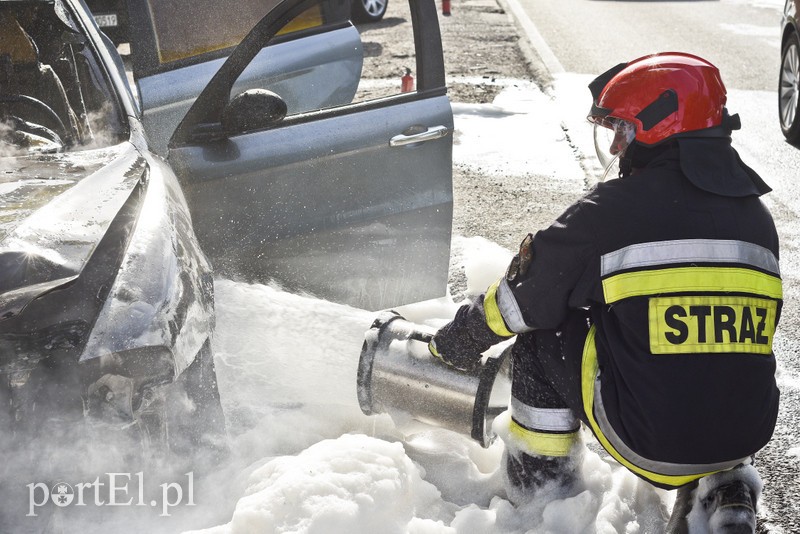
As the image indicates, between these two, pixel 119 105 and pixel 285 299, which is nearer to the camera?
pixel 119 105

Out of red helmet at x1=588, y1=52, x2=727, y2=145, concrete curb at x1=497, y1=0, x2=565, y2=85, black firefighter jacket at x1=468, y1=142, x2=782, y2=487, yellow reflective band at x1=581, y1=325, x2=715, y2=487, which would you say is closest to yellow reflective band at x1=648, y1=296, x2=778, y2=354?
black firefighter jacket at x1=468, y1=142, x2=782, y2=487

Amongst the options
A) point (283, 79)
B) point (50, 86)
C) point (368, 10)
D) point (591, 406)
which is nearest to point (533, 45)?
point (368, 10)

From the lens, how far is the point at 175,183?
3.23m

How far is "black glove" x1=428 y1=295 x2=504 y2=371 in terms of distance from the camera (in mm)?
2746

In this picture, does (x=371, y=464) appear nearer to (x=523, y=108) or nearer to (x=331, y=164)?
(x=331, y=164)

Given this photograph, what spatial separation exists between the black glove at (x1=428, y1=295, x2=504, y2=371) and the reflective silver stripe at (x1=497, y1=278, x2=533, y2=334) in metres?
0.10

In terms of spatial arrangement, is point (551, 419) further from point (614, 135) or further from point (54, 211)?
point (54, 211)

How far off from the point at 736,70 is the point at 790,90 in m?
2.96

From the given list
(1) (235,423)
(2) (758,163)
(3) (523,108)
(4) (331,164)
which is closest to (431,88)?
(4) (331,164)

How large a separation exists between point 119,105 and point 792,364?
303 cm

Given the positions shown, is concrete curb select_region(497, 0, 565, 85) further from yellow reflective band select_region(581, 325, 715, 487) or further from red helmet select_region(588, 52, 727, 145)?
yellow reflective band select_region(581, 325, 715, 487)

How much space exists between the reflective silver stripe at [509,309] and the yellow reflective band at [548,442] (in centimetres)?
35

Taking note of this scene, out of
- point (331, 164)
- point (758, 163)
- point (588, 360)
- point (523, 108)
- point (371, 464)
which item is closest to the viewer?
point (588, 360)

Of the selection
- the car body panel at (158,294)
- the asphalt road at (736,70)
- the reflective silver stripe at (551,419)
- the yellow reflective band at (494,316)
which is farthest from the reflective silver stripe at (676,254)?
the car body panel at (158,294)
